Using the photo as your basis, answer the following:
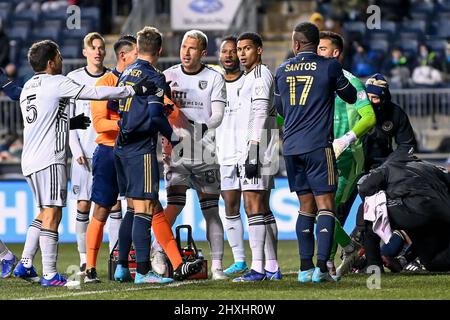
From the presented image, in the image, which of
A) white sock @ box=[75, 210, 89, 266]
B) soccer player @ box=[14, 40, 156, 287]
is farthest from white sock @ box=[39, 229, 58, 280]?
white sock @ box=[75, 210, 89, 266]

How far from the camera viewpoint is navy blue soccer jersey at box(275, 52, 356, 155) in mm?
9688

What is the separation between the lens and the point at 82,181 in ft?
38.8

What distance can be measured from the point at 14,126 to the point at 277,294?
1120 centimetres

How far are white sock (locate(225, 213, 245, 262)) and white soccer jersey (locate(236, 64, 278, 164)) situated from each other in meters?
0.67

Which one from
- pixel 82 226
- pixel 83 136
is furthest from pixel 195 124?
pixel 82 226

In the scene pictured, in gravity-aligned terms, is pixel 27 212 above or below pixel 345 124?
below

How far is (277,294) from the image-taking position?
877 cm

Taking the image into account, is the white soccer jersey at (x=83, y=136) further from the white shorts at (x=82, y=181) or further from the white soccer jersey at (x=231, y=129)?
the white soccer jersey at (x=231, y=129)

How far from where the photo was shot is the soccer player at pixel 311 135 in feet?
31.6

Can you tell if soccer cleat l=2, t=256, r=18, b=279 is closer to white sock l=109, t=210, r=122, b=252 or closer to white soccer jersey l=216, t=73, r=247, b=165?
white sock l=109, t=210, r=122, b=252

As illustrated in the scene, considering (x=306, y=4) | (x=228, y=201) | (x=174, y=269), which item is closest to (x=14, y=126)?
(x=306, y=4)

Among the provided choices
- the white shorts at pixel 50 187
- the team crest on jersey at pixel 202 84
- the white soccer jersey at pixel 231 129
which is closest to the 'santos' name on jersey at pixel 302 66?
the team crest on jersey at pixel 202 84
